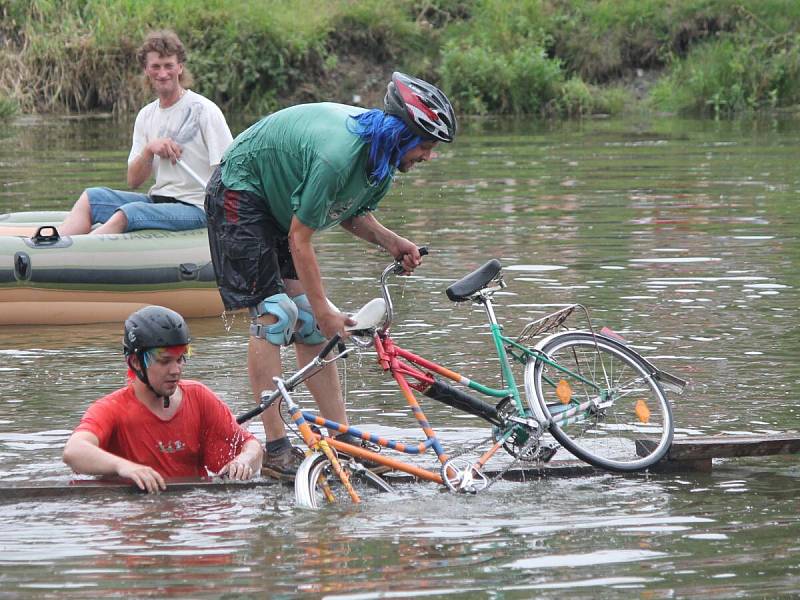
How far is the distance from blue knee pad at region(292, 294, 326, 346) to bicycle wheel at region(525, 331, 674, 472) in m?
0.93

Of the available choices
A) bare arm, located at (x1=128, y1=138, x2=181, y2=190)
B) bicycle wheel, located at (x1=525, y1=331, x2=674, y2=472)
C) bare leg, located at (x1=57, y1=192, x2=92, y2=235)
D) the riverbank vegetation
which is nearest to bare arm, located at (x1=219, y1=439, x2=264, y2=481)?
bicycle wheel, located at (x1=525, y1=331, x2=674, y2=472)

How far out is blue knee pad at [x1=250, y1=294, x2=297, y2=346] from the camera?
673 centimetres

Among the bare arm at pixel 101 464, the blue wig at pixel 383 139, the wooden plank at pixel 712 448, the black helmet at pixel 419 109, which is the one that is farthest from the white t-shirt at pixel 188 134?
the wooden plank at pixel 712 448

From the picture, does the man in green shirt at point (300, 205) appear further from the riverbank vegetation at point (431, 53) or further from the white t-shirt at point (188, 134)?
the riverbank vegetation at point (431, 53)

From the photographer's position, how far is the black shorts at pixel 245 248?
266 inches

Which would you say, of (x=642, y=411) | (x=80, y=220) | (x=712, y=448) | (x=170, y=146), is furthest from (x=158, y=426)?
(x=80, y=220)

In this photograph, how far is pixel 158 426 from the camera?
6.44m

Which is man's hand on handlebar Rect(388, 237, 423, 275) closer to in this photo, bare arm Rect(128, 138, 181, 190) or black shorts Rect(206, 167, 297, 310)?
black shorts Rect(206, 167, 297, 310)

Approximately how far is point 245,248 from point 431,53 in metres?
24.6

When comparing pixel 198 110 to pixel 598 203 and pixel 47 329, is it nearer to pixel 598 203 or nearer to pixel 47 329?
pixel 47 329

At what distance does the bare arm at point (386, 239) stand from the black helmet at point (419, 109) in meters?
0.69


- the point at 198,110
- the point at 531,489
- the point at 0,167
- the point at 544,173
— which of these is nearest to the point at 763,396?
the point at 531,489

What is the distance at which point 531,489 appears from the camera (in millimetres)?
6602

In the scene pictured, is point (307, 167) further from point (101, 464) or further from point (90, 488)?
point (90, 488)
